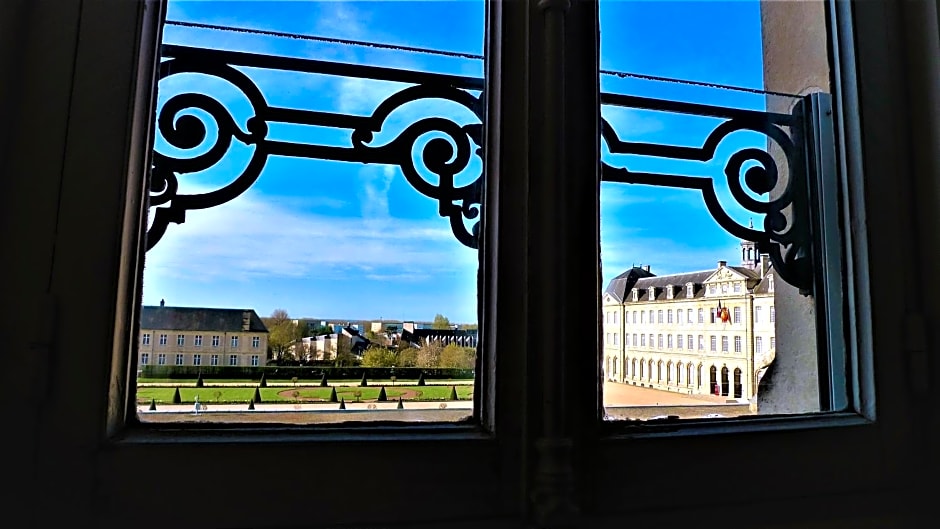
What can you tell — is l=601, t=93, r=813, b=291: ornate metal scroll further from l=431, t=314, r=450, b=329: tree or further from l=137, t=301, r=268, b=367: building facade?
l=137, t=301, r=268, b=367: building facade

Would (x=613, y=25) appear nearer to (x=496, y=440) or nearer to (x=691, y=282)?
(x=691, y=282)

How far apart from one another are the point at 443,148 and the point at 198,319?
33cm

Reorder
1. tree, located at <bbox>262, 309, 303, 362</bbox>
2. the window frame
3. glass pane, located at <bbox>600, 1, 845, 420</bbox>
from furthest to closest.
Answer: glass pane, located at <bbox>600, 1, 845, 420</bbox> → tree, located at <bbox>262, 309, 303, 362</bbox> → the window frame

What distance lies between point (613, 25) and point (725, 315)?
1.35 feet

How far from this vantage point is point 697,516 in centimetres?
63

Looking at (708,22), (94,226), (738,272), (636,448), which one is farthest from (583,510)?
(708,22)

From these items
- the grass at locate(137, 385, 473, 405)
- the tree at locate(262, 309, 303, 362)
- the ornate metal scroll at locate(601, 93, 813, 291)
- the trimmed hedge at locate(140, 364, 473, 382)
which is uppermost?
the ornate metal scroll at locate(601, 93, 813, 291)

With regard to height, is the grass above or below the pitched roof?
below

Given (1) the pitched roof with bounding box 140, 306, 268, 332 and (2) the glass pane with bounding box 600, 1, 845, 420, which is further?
(2) the glass pane with bounding box 600, 1, 845, 420

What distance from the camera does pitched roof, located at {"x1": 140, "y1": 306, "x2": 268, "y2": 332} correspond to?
58 centimetres

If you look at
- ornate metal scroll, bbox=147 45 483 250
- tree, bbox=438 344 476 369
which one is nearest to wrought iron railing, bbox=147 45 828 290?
ornate metal scroll, bbox=147 45 483 250

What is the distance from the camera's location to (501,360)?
23.8 inches

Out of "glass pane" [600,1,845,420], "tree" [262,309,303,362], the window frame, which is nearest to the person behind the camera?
the window frame

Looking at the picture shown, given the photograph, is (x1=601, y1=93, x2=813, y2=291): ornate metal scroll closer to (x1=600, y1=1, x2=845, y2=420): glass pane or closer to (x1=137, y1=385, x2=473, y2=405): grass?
(x1=600, y1=1, x2=845, y2=420): glass pane
